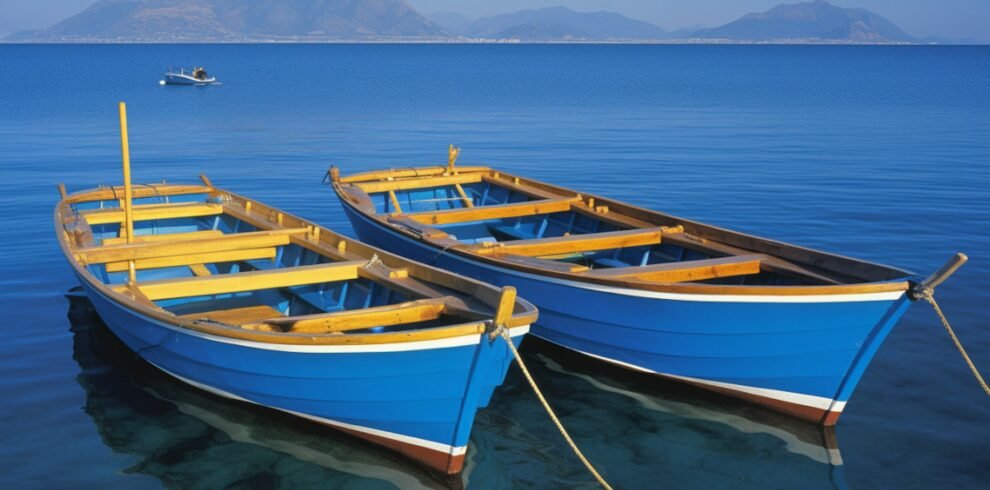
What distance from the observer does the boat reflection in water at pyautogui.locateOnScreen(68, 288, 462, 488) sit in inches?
323

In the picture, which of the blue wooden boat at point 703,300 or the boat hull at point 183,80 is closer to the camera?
the blue wooden boat at point 703,300

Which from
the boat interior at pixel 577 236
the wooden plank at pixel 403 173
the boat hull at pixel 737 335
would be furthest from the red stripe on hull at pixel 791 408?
the wooden plank at pixel 403 173

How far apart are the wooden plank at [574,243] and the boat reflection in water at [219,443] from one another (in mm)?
2988

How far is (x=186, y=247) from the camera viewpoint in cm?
1088

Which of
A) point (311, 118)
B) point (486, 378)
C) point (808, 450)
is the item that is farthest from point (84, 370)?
point (311, 118)

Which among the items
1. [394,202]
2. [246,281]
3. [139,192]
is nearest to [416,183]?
[394,202]

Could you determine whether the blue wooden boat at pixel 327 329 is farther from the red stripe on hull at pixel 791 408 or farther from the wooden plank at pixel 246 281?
the red stripe on hull at pixel 791 408

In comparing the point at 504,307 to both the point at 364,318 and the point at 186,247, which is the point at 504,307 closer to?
the point at 364,318

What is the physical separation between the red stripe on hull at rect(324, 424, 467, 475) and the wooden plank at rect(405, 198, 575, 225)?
198 inches

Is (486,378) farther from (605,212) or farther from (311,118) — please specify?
(311,118)

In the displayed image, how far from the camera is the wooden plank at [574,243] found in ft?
35.9

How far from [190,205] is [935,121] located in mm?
37719

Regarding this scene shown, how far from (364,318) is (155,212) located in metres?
6.62

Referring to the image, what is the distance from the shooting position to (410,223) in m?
12.2
